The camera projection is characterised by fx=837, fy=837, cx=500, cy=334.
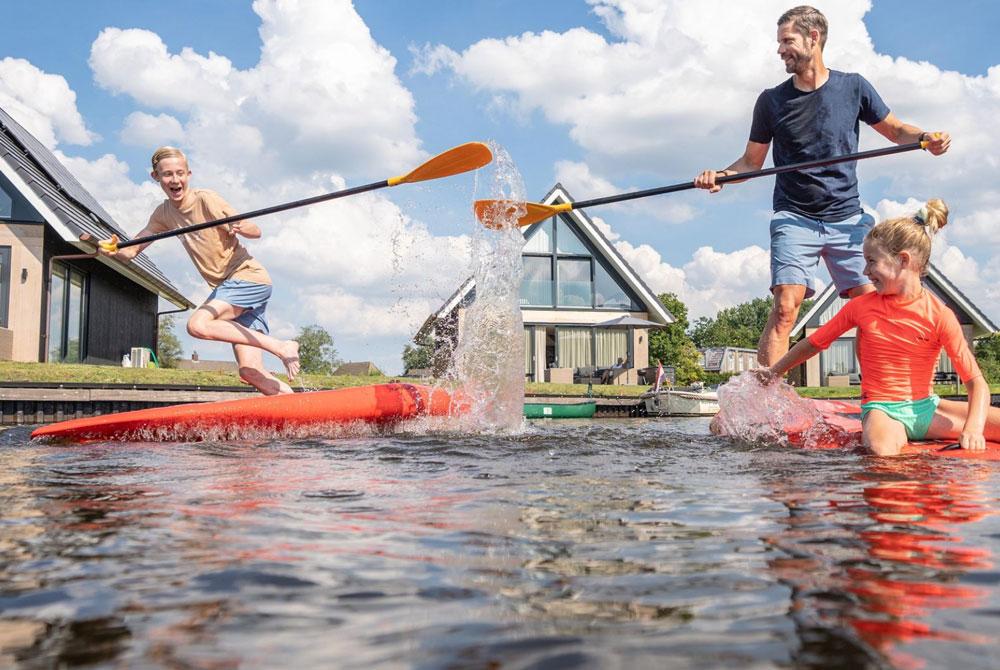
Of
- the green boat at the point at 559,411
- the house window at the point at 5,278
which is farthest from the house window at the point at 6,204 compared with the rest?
the green boat at the point at 559,411

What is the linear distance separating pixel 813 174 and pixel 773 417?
5.00ft

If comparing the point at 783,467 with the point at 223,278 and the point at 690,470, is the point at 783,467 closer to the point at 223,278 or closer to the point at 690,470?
the point at 690,470

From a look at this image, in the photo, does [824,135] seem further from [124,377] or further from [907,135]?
[124,377]

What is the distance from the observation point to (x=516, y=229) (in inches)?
241

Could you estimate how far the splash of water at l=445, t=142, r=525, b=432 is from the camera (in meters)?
5.78

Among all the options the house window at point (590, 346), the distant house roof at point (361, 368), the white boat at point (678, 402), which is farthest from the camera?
the distant house roof at point (361, 368)

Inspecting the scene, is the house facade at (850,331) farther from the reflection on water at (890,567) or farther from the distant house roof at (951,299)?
the reflection on water at (890,567)

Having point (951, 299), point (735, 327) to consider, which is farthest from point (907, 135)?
point (735, 327)

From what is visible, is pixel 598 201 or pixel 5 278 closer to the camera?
pixel 598 201

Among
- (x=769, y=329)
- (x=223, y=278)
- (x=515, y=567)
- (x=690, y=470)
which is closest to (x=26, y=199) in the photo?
(x=223, y=278)

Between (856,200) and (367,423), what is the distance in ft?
11.2

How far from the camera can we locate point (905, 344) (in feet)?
13.5

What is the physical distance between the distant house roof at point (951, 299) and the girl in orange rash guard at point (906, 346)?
21296 mm

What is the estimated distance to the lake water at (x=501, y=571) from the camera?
1119 mm
